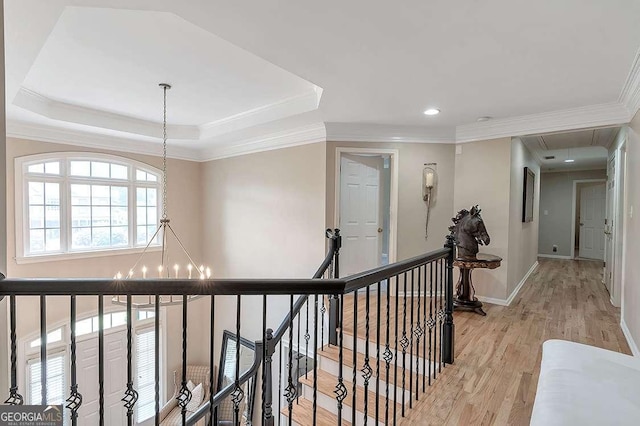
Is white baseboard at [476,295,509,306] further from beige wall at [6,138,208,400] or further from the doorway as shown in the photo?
beige wall at [6,138,208,400]

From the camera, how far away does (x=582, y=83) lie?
2842mm

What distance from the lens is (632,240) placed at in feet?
10.4

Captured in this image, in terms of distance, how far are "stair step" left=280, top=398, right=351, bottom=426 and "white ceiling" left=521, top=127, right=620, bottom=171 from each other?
4.13 meters

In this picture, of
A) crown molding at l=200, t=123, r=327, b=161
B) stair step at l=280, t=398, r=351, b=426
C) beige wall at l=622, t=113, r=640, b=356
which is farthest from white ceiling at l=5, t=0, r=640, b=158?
stair step at l=280, t=398, r=351, b=426

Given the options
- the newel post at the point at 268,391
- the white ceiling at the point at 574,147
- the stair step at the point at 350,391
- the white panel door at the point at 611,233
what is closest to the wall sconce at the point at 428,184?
the white ceiling at the point at 574,147

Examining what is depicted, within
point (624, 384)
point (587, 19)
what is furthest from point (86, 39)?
point (624, 384)

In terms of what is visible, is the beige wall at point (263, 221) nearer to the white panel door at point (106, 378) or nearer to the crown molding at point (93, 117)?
the crown molding at point (93, 117)

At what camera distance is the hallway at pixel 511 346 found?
2.09m

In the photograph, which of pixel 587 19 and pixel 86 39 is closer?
pixel 587 19

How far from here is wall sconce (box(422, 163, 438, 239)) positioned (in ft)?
14.8

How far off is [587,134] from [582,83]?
219cm

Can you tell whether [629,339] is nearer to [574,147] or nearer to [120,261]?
[574,147]

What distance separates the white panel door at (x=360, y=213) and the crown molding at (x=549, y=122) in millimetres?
1356

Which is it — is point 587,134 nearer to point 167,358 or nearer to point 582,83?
point 582,83
